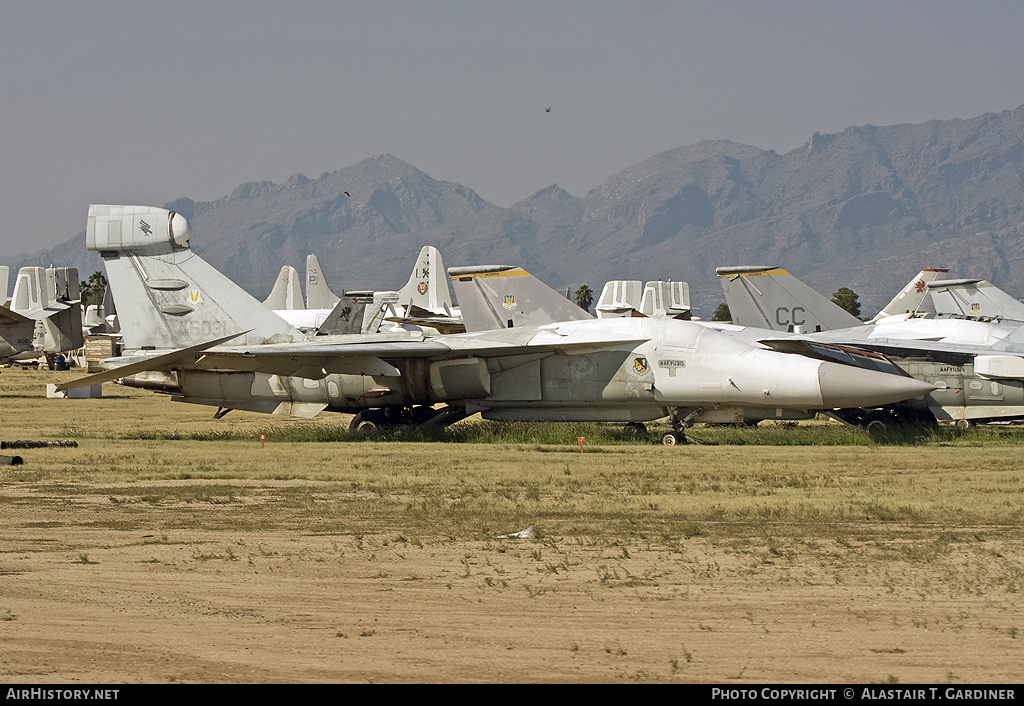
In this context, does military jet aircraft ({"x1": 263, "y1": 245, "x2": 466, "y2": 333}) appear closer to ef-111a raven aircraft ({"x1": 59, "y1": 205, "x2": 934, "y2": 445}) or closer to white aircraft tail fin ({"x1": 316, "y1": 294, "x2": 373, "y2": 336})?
white aircraft tail fin ({"x1": 316, "y1": 294, "x2": 373, "y2": 336})

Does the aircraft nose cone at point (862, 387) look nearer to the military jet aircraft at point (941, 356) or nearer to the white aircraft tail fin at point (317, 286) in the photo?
Result: the military jet aircraft at point (941, 356)

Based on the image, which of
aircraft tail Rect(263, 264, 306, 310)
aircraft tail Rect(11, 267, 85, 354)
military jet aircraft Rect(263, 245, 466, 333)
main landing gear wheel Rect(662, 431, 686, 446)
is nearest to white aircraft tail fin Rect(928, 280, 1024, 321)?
main landing gear wheel Rect(662, 431, 686, 446)

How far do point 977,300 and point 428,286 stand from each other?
33741 mm

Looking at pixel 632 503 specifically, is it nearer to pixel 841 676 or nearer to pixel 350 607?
pixel 350 607

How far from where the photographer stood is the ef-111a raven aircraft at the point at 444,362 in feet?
66.1

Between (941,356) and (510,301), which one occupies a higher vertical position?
(510,301)

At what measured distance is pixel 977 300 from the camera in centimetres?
2848

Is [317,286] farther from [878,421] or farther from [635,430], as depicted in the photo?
[878,421]

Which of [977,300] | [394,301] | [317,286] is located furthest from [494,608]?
[317,286]

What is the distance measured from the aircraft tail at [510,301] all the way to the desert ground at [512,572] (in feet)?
25.9

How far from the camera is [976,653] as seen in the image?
21.0 ft

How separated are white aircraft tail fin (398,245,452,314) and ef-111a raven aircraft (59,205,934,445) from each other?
3325 cm

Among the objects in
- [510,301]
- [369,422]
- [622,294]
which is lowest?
[369,422]

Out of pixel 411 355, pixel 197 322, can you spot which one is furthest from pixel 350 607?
pixel 197 322
